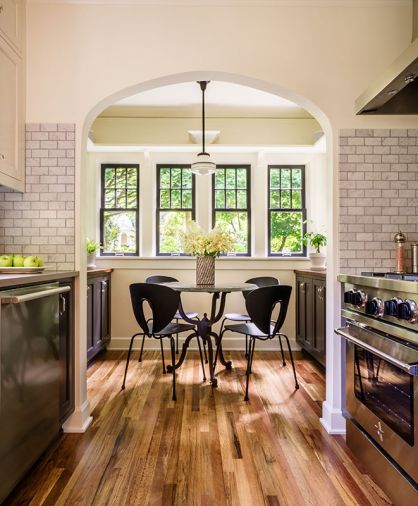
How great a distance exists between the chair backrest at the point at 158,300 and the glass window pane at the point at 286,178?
2.50 metres

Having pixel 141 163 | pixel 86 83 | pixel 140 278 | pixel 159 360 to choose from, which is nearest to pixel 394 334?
pixel 86 83

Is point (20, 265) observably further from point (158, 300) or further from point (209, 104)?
point (209, 104)

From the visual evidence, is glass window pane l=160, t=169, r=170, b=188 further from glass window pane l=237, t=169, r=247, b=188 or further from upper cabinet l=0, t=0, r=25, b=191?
upper cabinet l=0, t=0, r=25, b=191

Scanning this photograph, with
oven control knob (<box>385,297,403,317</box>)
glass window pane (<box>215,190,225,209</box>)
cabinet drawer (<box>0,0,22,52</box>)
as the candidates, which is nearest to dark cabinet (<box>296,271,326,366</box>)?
glass window pane (<box>215,190,225,209</box>)

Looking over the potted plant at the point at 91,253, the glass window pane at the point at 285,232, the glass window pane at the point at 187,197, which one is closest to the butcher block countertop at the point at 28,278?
the potted plant at the point at 91,253

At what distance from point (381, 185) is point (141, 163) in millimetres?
3017

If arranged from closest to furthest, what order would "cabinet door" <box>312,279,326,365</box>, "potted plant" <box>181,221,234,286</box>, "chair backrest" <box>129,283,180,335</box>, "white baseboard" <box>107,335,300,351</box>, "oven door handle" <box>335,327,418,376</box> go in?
"oven door handle" <box>335,327,418,376</box> < "chair backrest" <box>129,283,180,335</box> < "potted plant" <box>181,221,234,286</box> < "cabinet door" <box>312,279,326,365</box> < "white baseboard" <box>107,335,300,351</box>

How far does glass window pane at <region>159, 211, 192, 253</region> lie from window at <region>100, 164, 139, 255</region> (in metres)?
0.32

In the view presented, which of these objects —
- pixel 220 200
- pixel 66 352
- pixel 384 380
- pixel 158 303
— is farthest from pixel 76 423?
pixel 220 200

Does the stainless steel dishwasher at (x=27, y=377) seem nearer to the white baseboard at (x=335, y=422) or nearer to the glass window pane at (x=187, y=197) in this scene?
the white baseboard at (x=335, y=422)

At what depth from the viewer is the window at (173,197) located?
4.82 meters

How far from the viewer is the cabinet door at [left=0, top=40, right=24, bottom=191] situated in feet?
7.14

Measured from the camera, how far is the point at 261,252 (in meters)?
4.71

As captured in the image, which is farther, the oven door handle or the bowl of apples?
the bowl of apples
